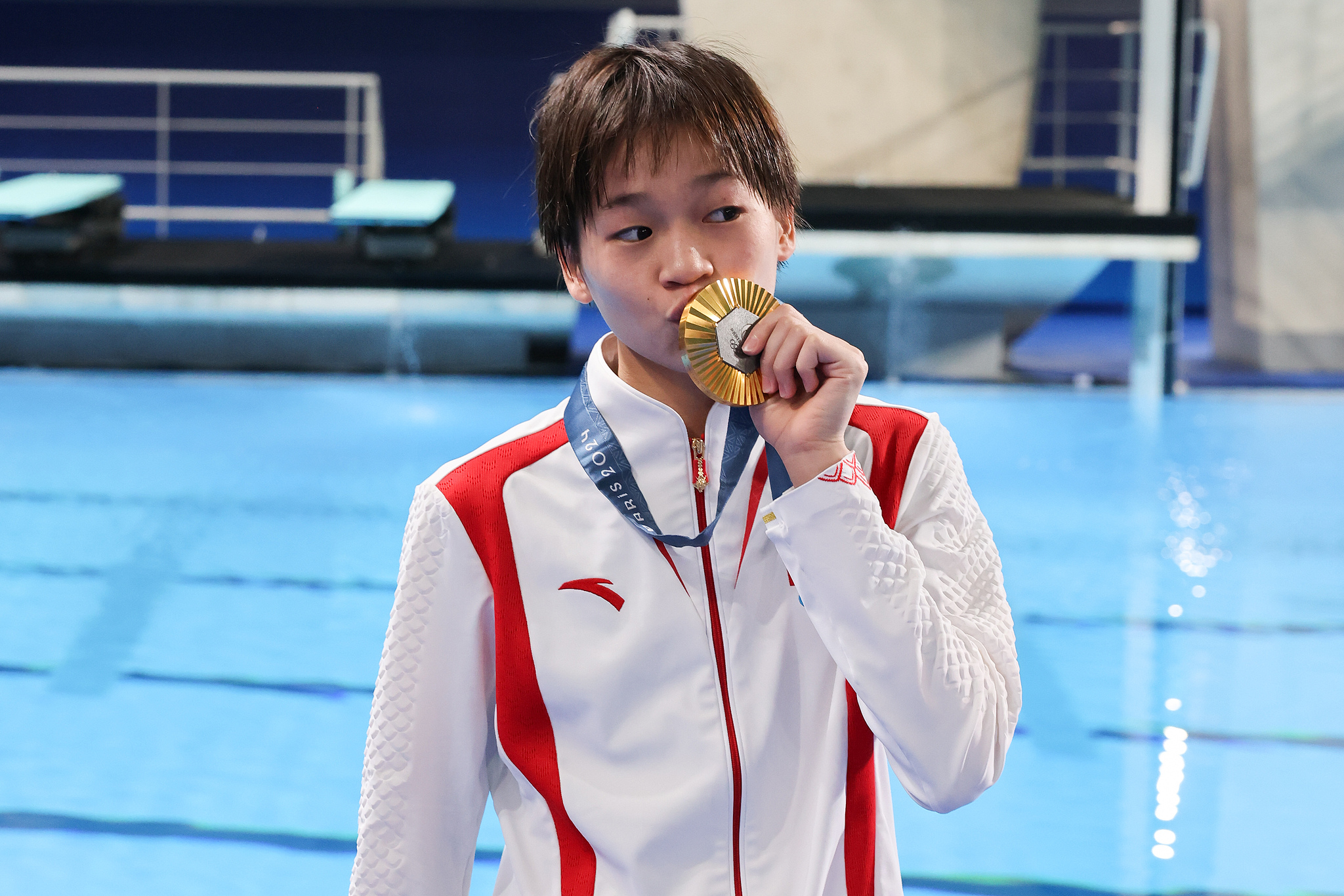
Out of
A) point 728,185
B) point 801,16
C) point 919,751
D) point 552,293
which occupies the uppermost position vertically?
point 801,16

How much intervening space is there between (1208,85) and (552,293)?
3.17 metres

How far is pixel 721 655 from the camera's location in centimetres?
74

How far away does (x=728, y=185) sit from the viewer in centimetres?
70

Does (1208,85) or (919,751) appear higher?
(1208,85)

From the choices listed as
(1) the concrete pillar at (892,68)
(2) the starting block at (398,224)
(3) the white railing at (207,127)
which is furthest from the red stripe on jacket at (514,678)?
(1) the concrete pillar at (892,68)

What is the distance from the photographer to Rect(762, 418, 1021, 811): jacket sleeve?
659 mm

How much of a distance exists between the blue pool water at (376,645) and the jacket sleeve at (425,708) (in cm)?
112

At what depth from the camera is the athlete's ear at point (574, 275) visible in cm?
79

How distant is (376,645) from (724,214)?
2118mm

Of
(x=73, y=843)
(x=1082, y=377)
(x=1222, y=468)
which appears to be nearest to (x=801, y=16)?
(x=1082, y=377)

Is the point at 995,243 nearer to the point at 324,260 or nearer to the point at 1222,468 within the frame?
the point at 1222,468

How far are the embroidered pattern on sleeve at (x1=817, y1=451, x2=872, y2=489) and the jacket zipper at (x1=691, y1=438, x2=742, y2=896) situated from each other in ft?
0.38

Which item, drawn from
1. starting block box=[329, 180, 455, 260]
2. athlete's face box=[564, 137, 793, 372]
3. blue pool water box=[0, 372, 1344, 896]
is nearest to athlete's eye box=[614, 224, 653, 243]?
athlete's face box=[564, 137, 793, 372]

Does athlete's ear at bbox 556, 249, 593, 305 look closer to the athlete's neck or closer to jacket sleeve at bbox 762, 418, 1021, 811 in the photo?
the athlete's neck
